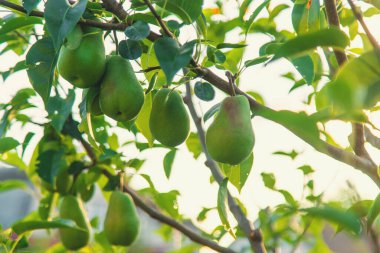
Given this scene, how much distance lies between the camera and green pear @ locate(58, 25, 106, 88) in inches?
33.6

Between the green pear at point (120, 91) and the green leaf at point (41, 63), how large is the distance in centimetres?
8

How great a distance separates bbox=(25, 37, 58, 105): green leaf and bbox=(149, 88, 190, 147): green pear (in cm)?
17

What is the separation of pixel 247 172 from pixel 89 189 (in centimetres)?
72

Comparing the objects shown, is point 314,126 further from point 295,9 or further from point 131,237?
point 131,237

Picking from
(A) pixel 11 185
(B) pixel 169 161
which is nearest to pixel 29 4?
(B) pixel 169 161

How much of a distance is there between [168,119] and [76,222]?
0.76 metres

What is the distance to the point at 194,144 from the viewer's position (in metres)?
1.59

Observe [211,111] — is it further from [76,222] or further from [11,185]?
[11,185]

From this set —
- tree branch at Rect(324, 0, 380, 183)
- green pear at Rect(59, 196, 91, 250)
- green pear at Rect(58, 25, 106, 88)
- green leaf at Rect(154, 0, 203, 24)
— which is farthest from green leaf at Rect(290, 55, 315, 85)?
green pear at Rect(59, 196, 91, 250)

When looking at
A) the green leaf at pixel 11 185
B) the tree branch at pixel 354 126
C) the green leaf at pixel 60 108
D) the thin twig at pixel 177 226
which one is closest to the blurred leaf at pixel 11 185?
the green leaf at pixel 11 185

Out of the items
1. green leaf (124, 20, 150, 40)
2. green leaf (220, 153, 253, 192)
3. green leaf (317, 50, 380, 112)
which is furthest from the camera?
green leaf (220, 153, 253, 192)

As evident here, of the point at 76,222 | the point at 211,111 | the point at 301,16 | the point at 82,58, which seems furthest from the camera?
the point at 76,222

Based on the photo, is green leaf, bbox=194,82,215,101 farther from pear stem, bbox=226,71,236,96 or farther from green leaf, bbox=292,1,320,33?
green leaf, bbox=292,1,320,33

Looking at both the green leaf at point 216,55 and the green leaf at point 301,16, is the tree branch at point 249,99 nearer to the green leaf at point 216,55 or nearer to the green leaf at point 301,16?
the green leaf at point 216,55
